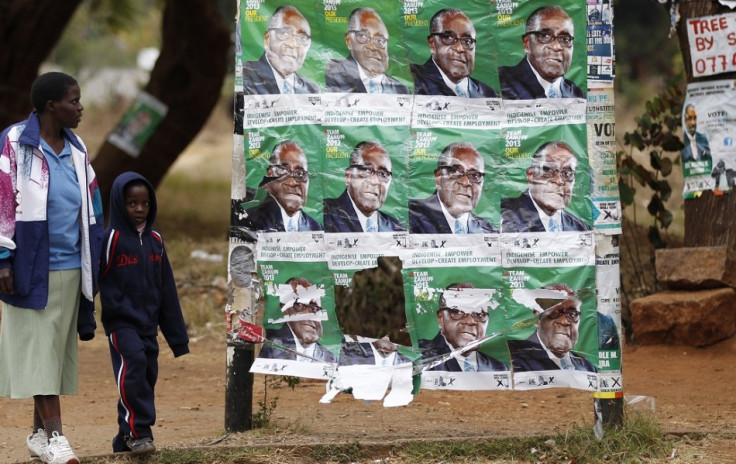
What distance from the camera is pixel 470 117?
5203mm

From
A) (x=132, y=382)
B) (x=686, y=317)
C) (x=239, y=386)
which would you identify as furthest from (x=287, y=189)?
(x=686, y=317)

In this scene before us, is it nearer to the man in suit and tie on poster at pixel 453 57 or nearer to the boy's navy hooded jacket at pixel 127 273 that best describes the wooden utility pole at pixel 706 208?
the man in suit and tie on poster at pixel 453 57

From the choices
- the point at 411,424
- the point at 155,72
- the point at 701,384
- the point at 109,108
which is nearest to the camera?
the point at 411,424

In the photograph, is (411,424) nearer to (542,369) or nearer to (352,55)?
(542,369)

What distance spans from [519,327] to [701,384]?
2291 mm

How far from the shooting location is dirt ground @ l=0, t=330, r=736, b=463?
17.9 feet

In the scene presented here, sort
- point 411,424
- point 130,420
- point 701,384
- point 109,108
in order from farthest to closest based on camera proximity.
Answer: point 109,108, point 701,384, point 411,424, point 130,420

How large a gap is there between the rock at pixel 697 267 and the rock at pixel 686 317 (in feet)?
0.24

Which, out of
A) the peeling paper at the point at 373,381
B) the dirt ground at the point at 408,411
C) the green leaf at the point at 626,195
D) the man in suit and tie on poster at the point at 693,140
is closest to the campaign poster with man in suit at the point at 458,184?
the peeling paper at the point at 373,381

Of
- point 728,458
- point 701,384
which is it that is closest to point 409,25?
point 728,458

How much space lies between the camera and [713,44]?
7414mm

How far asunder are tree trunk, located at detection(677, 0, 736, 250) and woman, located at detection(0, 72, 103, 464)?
4.57 m

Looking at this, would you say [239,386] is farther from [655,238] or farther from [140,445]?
[655,238]

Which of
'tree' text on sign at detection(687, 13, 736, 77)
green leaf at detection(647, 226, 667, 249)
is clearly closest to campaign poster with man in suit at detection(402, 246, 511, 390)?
'tree' text on sign at detection(687, 13, 736, 77)
